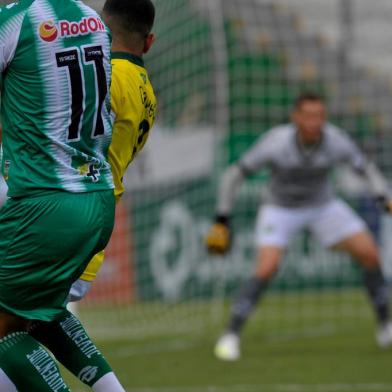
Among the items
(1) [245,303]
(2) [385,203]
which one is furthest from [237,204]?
(2) [385,203]

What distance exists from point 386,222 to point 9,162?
1107 cm

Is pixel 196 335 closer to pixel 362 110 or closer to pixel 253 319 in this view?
pixel 253 319

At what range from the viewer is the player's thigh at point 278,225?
33.6ft

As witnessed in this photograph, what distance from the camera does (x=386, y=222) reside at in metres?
15.3

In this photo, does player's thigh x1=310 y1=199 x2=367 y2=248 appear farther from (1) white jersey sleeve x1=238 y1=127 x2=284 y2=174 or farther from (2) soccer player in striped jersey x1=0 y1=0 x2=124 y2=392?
(2) soccer player in striped jersey x1=0 y1=0 x2=124 y2=392

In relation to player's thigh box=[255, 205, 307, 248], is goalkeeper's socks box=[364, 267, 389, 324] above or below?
below

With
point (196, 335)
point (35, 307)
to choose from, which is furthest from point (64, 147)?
point (196, 335)

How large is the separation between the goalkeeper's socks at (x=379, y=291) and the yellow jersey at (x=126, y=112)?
513cm

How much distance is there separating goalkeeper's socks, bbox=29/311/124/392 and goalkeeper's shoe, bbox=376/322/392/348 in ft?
17.3

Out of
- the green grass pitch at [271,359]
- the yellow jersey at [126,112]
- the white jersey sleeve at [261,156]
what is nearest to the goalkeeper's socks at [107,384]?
the yellow jersey at [126,112]

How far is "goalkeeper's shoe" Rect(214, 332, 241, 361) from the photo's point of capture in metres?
9.40

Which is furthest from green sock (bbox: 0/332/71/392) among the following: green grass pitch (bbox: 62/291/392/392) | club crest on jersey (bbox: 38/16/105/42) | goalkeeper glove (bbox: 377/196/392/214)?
goalkeeper glove (bbox: 377/196/392/214)

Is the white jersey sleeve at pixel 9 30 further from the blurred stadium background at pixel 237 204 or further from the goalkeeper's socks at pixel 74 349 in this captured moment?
the blurred stadium background at pixel 237 204

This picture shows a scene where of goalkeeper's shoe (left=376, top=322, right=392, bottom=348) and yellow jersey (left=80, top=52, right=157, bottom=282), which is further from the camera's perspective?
goalkeeper's shoe (left=376, top=322, right=392, bottom=348)
